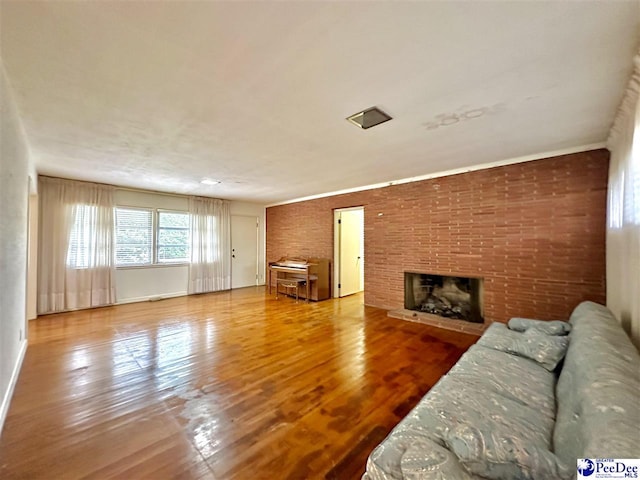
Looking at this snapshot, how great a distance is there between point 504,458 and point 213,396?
209cm

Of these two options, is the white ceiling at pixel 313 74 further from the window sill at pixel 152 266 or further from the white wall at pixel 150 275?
the window sill at pixel 152 266

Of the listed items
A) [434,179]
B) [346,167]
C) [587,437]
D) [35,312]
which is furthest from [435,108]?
[35,312]

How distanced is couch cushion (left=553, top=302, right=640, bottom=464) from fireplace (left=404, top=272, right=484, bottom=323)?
8.48 ft

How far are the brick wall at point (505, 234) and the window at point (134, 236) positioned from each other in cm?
482

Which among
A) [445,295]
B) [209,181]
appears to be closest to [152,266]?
[209,181]

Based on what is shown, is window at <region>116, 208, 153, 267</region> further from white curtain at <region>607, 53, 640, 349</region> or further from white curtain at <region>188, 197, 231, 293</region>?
white curtain at <region>607, 53, 640, 349</region>

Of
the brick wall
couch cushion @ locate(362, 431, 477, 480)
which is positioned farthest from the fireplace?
couch cushion @ locate(362, 431, 477, 480)

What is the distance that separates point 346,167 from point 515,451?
139 inches

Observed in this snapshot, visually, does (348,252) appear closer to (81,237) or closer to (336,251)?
(336,251)

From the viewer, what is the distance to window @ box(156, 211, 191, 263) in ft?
19.6

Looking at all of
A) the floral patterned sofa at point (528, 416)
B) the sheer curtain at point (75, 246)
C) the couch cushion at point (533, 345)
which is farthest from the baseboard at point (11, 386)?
the couch cushion at point (533, 345)

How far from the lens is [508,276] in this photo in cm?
368

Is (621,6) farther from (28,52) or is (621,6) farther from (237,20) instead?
(28,52)

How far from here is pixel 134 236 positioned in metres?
5.60
